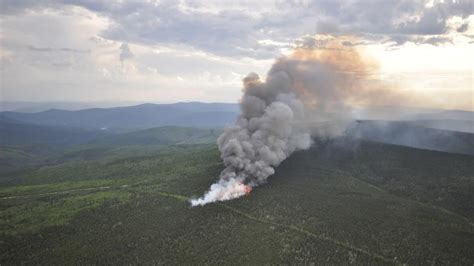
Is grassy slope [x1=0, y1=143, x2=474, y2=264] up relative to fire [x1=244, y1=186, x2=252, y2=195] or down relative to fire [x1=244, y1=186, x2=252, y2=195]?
down

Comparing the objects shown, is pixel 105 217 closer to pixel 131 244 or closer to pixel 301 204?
pixel 131 244

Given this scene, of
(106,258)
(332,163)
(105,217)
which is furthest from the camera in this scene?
(332,163)

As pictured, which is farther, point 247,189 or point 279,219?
point 247,189

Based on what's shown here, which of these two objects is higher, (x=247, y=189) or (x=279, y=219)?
(x=247, y=189)

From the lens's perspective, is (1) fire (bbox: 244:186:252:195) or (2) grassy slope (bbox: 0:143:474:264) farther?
(1) fire (bbox: 244:186:252:195)

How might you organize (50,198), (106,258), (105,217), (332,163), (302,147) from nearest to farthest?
(106,258)
(105,217)
(50,198)
(332,163)
(302,147)

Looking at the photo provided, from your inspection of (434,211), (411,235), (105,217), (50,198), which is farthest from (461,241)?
(50,198)

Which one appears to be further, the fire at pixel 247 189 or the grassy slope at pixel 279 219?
the fire at pixel 247 189

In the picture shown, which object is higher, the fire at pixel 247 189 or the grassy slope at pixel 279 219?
the fire at pixel 247 189
